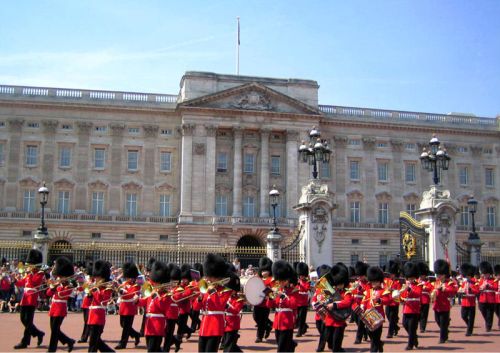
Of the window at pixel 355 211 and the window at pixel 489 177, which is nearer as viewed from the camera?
the window at pixel 355 211

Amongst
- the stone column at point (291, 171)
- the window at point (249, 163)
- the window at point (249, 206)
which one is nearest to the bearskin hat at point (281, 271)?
the stone column at point (291, 171)

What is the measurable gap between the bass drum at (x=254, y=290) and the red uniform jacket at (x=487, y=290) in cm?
893

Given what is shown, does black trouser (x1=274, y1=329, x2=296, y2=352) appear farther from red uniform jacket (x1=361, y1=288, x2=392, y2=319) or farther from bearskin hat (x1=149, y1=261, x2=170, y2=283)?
bearskin hat (x1=149, y1=261, x2=170, y2=283)

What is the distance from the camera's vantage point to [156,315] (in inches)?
446

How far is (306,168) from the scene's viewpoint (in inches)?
2066

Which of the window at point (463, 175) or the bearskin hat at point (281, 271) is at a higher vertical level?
the window at point (463, 175)

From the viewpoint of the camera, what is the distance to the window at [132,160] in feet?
167

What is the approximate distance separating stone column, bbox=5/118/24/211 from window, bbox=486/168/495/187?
4096 cm

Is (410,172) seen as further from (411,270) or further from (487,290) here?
(411,270)

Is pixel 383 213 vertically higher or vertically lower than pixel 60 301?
higher

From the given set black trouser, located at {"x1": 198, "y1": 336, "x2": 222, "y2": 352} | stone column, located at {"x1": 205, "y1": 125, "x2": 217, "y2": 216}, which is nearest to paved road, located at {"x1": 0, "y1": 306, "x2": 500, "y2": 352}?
black trouser, located at {"x1": 198, "y1": 336, "x2": 222, "y2": 352}

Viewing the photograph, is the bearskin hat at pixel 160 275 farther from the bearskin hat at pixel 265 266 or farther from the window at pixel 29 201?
the window at pixel 29 201

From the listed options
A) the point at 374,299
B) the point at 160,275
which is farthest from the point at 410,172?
the point at 160,275

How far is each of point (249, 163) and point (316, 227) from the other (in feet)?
96.8
